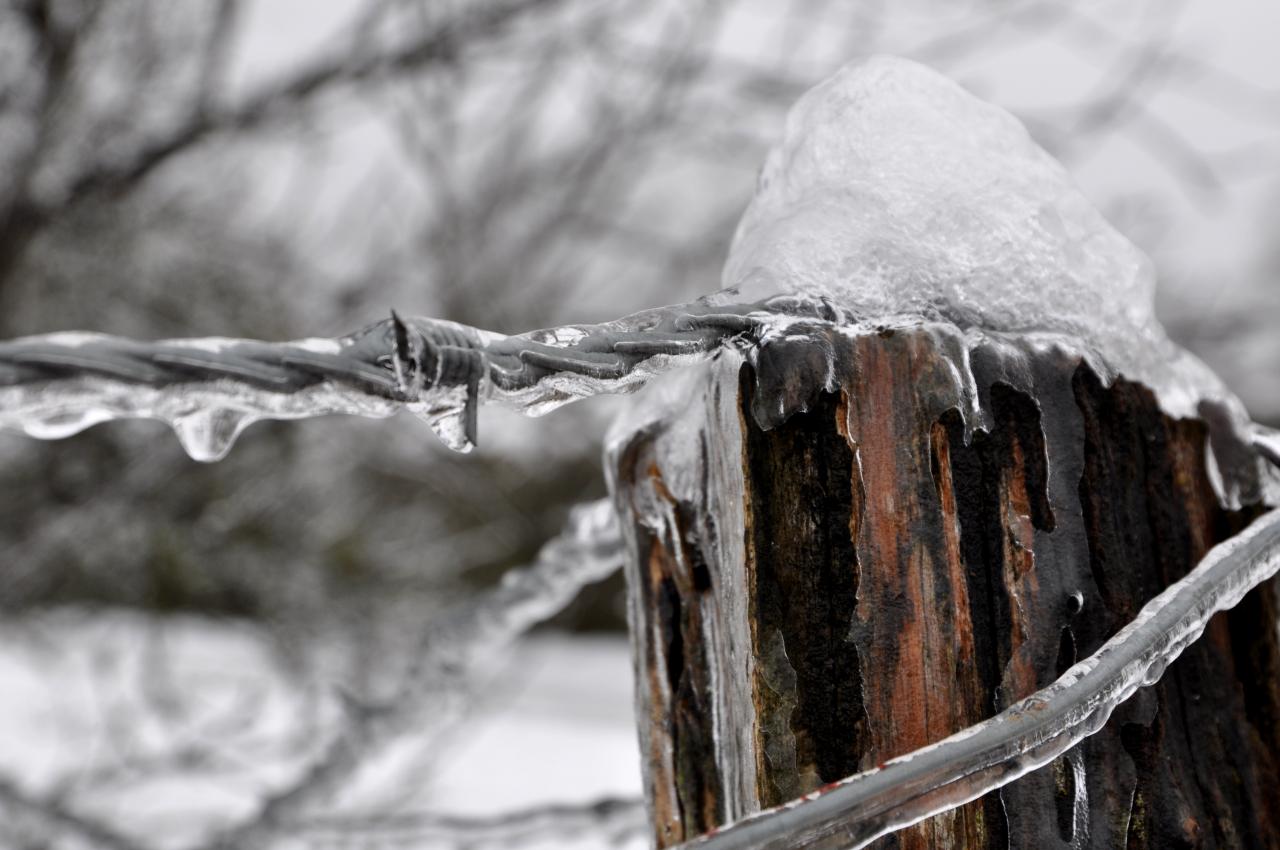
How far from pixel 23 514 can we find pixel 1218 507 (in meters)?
3.44

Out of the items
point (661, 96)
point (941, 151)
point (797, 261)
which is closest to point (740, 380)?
point (797, 261)

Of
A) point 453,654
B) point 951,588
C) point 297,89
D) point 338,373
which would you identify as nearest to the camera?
point 338,373

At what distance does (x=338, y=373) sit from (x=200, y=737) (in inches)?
126

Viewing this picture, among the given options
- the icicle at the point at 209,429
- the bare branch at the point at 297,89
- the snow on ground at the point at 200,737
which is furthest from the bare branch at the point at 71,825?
the bare branch at the point at 297,89

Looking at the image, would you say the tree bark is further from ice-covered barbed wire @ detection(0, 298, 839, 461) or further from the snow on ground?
the snow on ground

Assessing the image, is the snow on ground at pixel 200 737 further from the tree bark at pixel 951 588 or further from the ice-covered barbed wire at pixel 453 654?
the tree bark at pixel 951 588

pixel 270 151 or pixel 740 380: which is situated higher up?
pixel 270 151

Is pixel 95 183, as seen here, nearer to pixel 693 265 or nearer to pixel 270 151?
pixel 270 151

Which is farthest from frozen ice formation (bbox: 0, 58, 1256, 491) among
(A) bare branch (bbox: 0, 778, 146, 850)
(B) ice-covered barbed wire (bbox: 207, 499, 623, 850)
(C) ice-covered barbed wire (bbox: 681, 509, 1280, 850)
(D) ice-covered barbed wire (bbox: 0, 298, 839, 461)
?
(A) bare branch (bbox: 0, 778, 146, 850)

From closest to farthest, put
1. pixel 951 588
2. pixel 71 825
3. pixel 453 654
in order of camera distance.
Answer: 1. pixel 951 588
2. pixel 453 654
3. pixel 71 825

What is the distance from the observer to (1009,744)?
51cm

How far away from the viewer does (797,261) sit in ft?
2.07

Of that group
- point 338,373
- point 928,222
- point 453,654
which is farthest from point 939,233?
point 453,654

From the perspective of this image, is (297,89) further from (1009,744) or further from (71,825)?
(1009,744)
